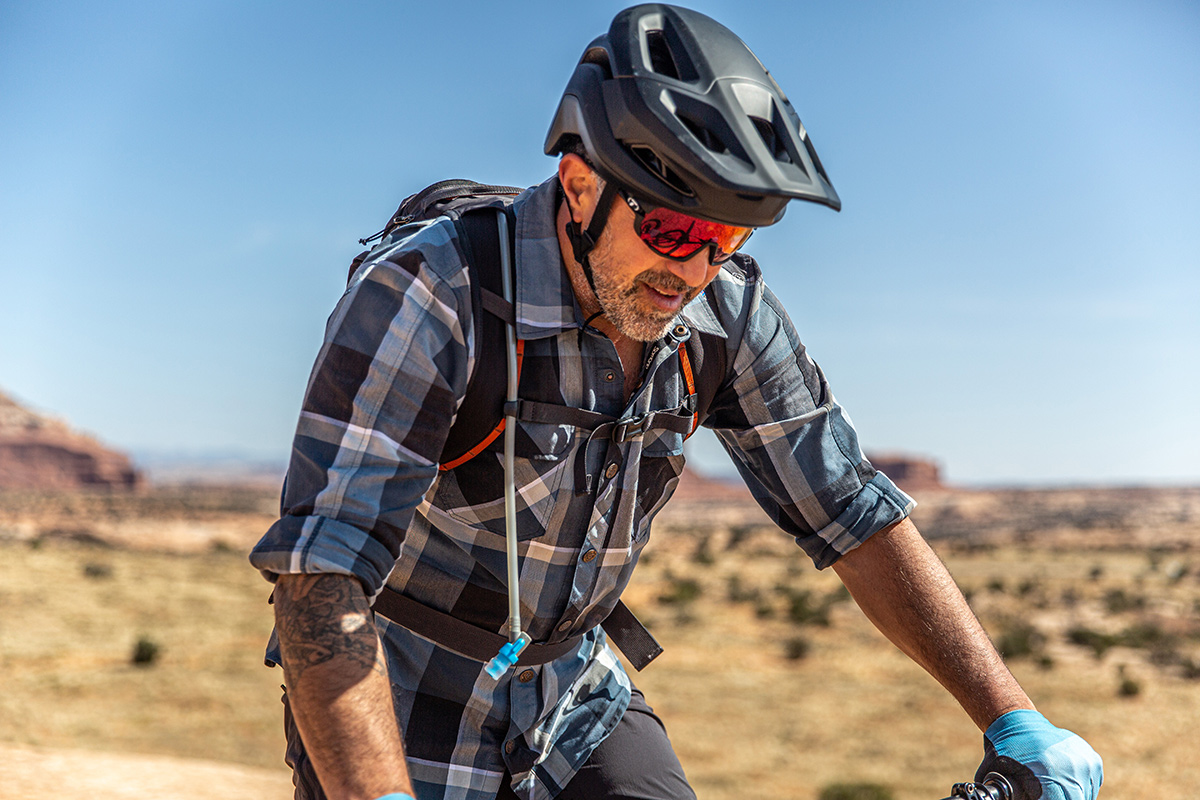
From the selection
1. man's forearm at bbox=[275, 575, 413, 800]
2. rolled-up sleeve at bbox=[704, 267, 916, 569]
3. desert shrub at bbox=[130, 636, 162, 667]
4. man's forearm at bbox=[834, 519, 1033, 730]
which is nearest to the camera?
man's forearm at bbox=[275, 575, 413, 800]

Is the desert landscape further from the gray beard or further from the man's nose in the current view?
the man's nose

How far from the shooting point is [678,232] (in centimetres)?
182

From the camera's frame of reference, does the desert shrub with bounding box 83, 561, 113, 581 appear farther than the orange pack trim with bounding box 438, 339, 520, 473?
Yes

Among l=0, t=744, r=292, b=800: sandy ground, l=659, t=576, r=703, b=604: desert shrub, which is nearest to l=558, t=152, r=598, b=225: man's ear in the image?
l=0, t=744, r=292, b=800: sandy ground

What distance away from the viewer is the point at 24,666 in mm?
14984

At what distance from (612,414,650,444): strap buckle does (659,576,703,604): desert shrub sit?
2296cm

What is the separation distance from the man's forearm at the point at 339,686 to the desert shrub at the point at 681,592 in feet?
76.6

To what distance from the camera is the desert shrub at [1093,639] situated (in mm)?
18203

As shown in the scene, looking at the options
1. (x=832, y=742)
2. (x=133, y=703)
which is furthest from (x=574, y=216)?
(x=133, y=703)

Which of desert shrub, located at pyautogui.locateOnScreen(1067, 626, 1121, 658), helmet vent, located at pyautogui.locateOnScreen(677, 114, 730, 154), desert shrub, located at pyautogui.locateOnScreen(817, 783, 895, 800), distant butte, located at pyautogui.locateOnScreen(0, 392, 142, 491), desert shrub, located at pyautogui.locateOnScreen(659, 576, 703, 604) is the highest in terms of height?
helmet vent, located at pyautogui.locateOnScreen(677, 114, 730, 154)

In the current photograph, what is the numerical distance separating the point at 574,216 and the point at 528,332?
1.03ft

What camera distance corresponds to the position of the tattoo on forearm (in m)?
1.47

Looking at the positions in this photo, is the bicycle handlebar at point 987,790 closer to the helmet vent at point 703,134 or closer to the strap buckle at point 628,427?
the strap buckle at point 628,427

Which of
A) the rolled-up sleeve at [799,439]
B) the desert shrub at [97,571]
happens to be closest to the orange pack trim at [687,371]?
the rolled-up sleeve at [799,439]
